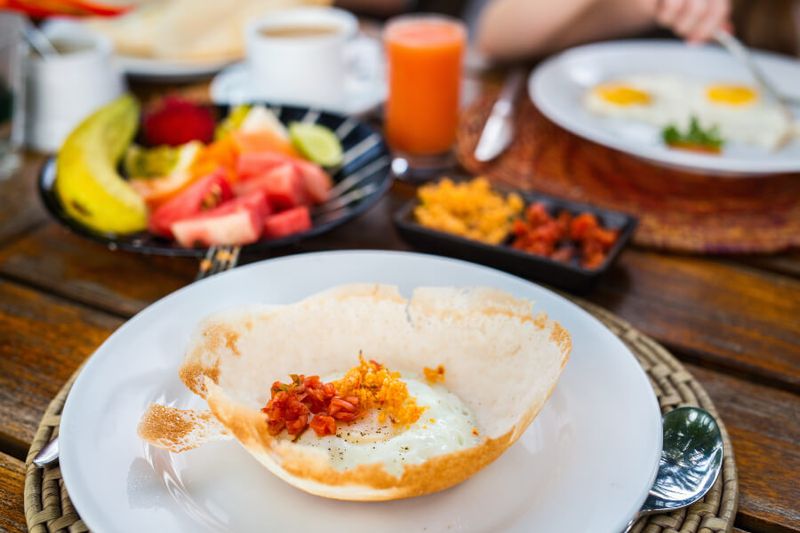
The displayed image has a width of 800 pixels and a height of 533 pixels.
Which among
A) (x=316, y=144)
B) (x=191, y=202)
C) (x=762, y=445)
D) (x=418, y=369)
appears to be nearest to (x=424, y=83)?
(x=316, y=144)

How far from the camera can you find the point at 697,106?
6.08 feet

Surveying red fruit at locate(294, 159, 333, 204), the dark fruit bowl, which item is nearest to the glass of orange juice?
the dark fruit bowl

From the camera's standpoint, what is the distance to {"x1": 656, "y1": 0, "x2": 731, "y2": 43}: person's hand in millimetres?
1887

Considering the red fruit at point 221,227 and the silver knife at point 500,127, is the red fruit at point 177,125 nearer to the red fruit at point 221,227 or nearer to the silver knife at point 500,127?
the red fruit at point 221,227

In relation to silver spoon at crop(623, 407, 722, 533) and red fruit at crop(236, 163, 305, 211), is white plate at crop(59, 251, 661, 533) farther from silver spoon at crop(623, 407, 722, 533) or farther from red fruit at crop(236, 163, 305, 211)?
red fruit at crop(236, 163, 305, 211)

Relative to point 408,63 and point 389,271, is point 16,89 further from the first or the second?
point 389,271

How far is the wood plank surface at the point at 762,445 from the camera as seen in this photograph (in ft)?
2.72

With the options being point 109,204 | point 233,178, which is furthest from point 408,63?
point 109,204

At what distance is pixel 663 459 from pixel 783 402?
0.30 metres

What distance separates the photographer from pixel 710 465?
0.82m

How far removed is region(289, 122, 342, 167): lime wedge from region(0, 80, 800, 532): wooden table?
14cm

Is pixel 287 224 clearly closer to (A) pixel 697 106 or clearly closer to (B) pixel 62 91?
(B) pixel 62 91

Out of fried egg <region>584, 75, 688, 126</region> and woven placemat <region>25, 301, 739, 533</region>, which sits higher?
woven placemat <region>25, 301, 739, 533</region>

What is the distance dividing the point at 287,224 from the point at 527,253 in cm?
41
